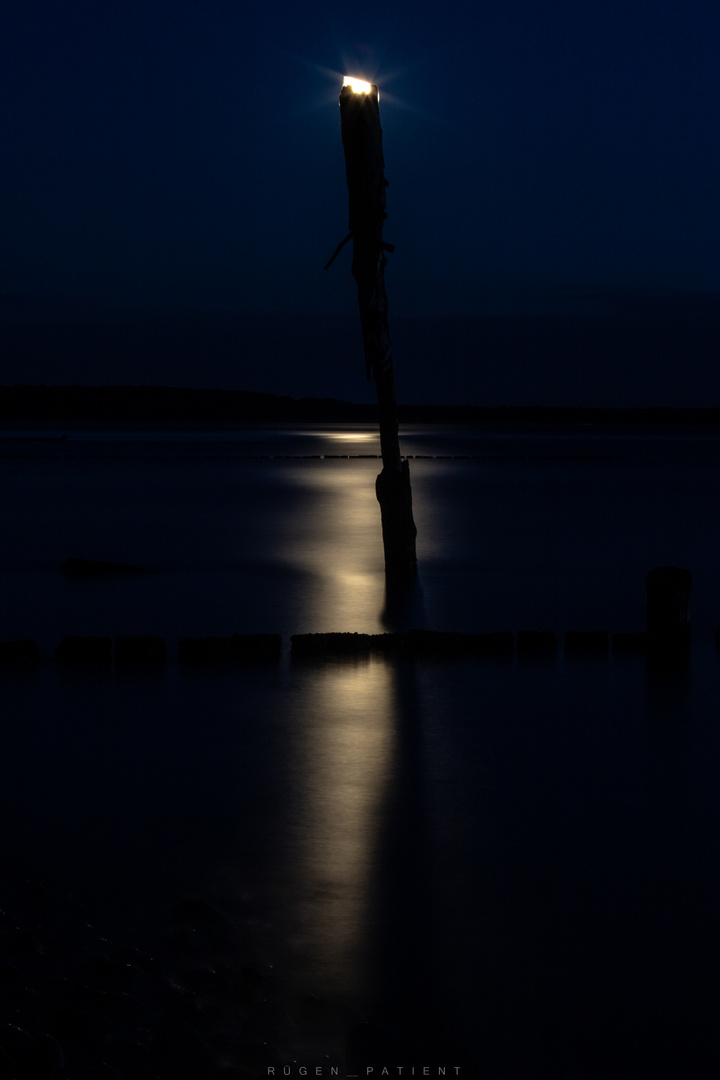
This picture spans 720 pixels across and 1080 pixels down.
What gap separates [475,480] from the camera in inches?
2023

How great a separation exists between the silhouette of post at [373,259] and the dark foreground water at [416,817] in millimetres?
1670

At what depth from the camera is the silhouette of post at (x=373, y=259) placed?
548 inches

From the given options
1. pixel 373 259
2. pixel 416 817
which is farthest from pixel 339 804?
pixel 373 259

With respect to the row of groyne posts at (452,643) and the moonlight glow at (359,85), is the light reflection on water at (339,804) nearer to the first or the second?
the row of groyne posts at (452,643)

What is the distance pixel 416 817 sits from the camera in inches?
258

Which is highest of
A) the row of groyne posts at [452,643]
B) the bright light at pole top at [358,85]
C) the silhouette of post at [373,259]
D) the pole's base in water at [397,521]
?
the bright light at pole top at [358,85]

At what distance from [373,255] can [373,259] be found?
0.15ft

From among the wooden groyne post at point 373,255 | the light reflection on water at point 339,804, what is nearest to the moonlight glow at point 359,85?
the wooden groyne post at point 373,255

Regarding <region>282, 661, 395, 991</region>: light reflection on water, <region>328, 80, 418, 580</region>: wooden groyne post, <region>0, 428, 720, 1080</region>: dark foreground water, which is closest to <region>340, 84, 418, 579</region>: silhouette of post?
<region>328, 80, 418, 580</region>: wooden groyne post

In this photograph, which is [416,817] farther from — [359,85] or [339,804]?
[359,85]

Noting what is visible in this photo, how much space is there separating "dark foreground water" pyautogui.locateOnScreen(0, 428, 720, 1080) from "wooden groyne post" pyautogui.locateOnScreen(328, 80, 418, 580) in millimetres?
1662

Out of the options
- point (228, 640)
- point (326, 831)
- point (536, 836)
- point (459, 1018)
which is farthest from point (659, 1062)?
point (228, 640)

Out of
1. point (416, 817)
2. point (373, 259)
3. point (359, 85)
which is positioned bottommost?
point (416, 817)

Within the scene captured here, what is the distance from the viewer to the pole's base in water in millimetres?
14531
